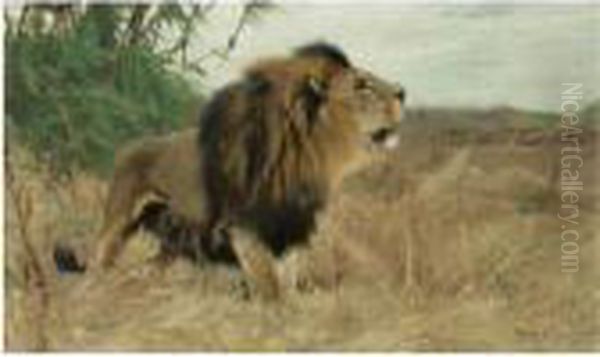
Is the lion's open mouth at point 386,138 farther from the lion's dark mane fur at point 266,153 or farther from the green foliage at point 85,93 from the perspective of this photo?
the green foliage at point 85,93

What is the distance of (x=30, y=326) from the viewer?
269cm

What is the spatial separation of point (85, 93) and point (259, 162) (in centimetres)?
30

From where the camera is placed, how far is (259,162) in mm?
2664

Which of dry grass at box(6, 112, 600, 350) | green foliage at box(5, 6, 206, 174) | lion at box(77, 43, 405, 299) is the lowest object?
dry grass at box(6, 112, 600, 350)

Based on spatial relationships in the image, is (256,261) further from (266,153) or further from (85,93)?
(85,93)

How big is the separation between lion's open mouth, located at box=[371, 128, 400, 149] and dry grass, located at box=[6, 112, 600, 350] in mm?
20

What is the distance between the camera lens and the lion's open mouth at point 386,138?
→ 265 centimetres

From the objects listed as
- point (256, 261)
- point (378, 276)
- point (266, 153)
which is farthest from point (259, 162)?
point (378, 276)

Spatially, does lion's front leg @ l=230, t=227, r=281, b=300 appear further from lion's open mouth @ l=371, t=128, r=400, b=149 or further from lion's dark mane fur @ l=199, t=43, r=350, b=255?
lion's open mouth @ l=371, t=128, r=400, b=149

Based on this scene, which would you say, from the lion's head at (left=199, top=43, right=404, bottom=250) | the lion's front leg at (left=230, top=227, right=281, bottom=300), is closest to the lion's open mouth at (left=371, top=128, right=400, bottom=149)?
the lion's head at (left=199, top=43, right=404, bottom=250)

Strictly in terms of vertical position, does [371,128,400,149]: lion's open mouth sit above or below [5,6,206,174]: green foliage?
below

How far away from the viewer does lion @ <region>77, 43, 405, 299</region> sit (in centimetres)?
266

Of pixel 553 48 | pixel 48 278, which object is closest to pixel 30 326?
pixel 48 278

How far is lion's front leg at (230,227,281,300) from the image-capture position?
8.77 feet
